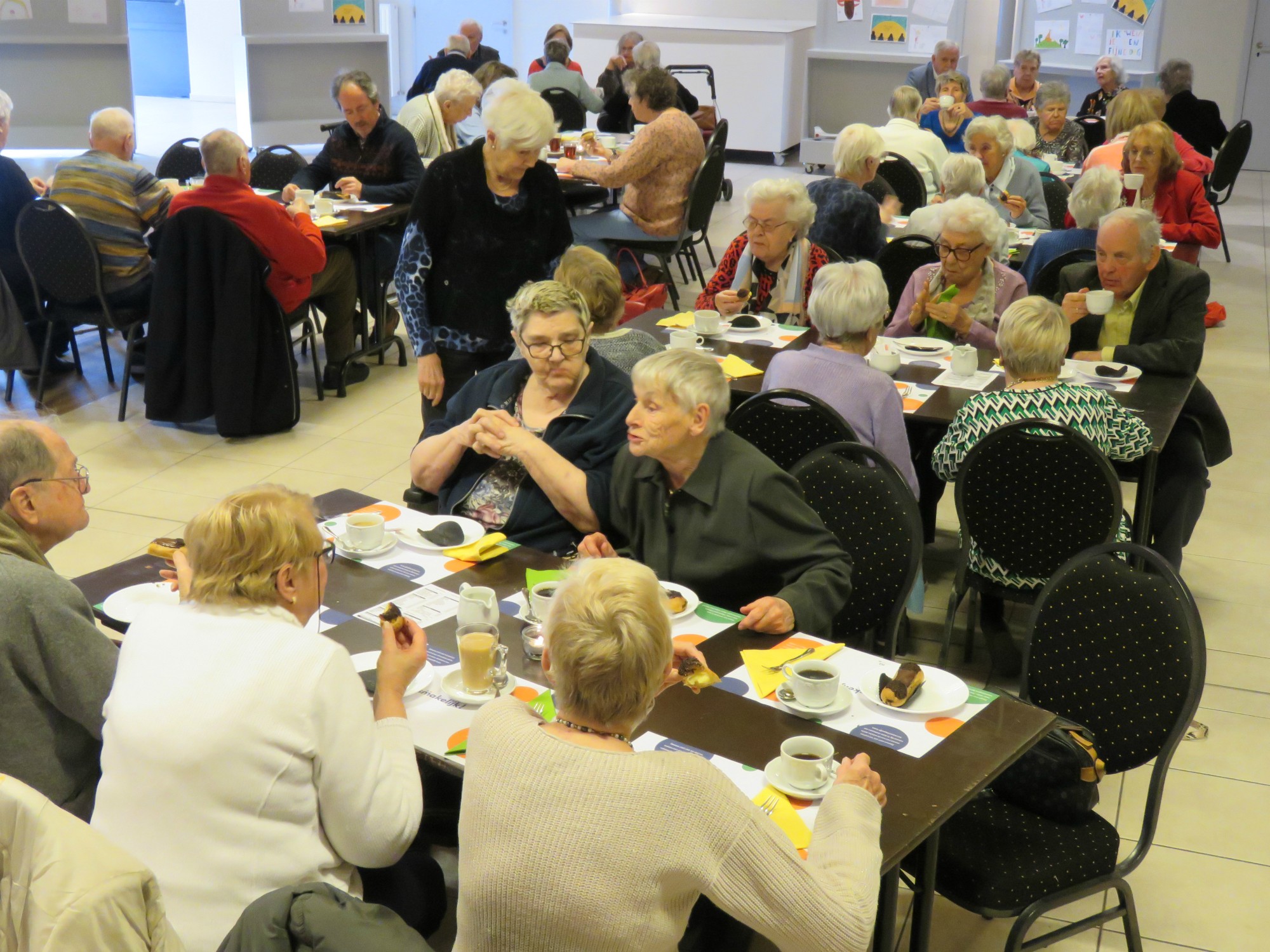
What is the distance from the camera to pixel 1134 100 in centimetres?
684

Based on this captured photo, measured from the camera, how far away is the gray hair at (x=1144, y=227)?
13.6 ft

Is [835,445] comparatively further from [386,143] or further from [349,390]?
[386,143]

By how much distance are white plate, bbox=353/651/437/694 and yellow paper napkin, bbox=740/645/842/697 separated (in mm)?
571

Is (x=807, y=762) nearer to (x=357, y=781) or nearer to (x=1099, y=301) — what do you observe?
(x=357, y=781)

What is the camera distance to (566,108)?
31.6ft

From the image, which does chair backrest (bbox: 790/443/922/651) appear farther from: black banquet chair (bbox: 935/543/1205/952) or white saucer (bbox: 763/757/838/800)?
white saucer (bbox: 763/757/838/800)

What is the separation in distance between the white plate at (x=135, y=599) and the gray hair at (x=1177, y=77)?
30.1ft

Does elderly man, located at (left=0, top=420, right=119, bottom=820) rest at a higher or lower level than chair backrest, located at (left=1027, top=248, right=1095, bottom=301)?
lower

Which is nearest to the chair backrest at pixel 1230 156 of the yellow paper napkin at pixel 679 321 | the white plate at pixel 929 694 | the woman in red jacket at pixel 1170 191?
the woman in red jacket at pixel 1170 191

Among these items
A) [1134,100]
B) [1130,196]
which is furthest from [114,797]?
[1134,100]

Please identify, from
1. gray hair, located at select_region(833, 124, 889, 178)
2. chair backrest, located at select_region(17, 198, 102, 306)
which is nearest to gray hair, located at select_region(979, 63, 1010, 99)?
gray hair, located at select_region(833, 124, 889, 178)

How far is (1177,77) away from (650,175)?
16.3ft

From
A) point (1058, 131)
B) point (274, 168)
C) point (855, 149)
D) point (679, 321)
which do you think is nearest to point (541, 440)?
point (679, 321)

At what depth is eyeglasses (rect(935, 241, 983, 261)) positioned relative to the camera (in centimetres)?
438
